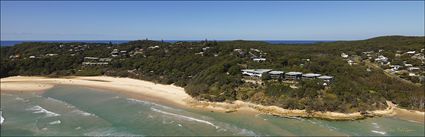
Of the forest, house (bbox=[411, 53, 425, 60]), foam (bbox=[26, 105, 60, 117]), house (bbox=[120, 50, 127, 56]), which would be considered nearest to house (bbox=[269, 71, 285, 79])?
the forest

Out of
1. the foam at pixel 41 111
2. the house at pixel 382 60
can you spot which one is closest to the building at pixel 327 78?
the house at pixel 382 60

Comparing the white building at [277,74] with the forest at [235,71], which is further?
the white building at [277,74]

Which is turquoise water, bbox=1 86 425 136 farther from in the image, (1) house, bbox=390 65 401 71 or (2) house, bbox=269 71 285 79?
(1) house, bbox=390 65 401 71

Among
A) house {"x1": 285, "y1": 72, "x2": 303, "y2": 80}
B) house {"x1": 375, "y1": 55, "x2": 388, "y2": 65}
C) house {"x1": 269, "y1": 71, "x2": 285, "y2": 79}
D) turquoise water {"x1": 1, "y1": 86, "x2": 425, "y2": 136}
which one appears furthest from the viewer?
house {"x1": 375, "y1": 55, "x2": 388, "y2": 65}

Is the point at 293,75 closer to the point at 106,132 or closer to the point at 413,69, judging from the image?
the point at 413,69

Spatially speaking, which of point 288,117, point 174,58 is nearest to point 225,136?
point 288,117

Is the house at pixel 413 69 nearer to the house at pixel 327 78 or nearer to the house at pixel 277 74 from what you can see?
the house at pixel 327 78

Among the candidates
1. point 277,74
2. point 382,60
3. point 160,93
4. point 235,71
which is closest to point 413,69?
point 382,60
